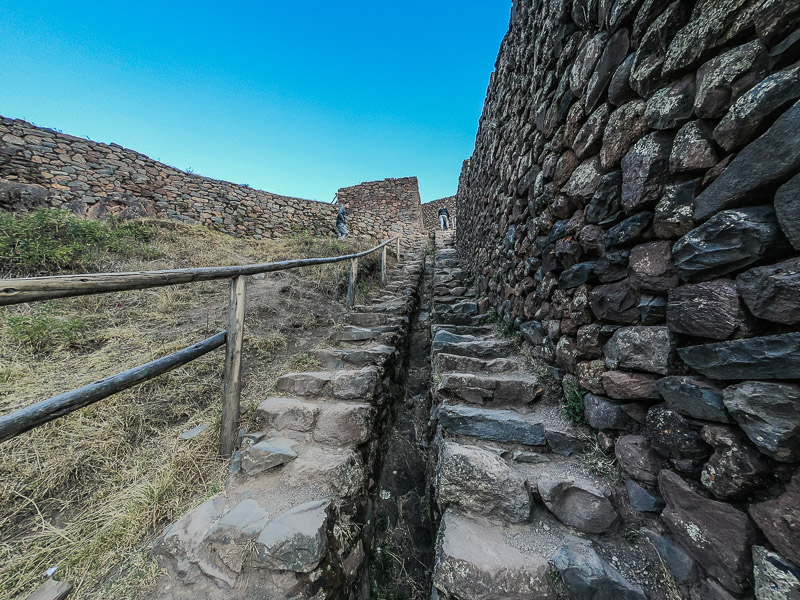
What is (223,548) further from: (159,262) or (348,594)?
(159,262)

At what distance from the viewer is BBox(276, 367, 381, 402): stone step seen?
207 cm

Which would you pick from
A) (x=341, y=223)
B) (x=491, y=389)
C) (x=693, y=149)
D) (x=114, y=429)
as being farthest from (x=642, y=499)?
(x=341, y=223)

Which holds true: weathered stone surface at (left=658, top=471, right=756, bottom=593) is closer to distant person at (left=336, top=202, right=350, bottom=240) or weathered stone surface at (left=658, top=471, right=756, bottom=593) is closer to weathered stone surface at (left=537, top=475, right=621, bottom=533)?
weathered stone surface at (left=537, top=475, right=621, bottom=533)

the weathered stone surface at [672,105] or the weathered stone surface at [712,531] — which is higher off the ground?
the weathered stone surface at [672,105]

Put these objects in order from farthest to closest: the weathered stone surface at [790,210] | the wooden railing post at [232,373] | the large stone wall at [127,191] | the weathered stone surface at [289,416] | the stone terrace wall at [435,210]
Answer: the stone terrace wall at [435,210] < the large stone wall at [127,191] < the weathered stone surface at [289,416] < the wooden railing post at [232,373] < the weathered stone surface at [790,210]

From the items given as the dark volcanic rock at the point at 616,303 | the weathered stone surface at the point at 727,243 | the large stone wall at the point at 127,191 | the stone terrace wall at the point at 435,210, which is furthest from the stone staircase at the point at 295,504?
the stone terrace wall at the point at 435,210

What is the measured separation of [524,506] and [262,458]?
4.42 feet

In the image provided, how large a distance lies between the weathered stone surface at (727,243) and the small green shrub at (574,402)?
2.56 feet

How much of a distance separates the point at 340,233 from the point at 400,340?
22.8ft

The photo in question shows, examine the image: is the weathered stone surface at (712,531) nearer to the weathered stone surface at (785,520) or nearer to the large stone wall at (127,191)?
the weathered stone surface at (785,520)

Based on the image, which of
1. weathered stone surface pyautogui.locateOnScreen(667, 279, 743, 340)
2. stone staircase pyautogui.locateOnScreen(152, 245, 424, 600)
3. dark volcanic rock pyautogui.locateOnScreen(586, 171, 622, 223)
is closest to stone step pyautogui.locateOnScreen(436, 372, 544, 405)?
stone staircase pyautogui.locateOnScreen(152, 245, 424, 600)

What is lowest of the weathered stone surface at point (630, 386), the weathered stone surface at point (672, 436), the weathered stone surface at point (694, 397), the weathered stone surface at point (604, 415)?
the weathered stone surface at point (604, 415)

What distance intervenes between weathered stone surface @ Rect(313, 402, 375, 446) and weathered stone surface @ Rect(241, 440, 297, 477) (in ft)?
0.71

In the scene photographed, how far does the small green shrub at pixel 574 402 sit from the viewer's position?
148cm
